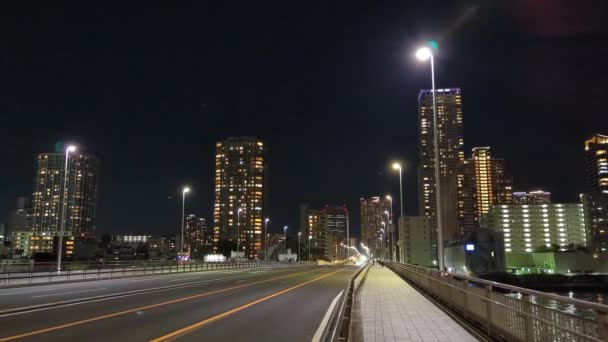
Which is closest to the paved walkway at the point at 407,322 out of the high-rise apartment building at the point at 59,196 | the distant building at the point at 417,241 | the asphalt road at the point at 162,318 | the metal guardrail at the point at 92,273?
the asphalt road at the point at 162,318

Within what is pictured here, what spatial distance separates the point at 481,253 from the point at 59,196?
4512 inches

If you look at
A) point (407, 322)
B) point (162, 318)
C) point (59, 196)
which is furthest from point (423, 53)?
point (59, 196)

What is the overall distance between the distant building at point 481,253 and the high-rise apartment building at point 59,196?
9996 cm

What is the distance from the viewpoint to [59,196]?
Answer: 117m

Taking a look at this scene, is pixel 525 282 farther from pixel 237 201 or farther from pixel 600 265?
pixel 237 201

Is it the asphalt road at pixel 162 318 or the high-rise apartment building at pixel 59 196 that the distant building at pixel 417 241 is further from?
the asphalt road at pixel 162 318

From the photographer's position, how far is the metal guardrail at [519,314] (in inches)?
254

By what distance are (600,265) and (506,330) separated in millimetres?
175757

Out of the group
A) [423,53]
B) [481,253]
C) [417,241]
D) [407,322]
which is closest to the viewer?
[407,322]

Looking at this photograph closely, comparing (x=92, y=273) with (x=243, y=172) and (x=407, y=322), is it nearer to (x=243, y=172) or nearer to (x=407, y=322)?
(x=407, y=322)

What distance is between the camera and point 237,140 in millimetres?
196000

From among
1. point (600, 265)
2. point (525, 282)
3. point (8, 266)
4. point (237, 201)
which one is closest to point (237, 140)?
point (237, 201)

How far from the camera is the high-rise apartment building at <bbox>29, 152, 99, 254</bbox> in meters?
108

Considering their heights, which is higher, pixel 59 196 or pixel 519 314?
pixel 59 196
